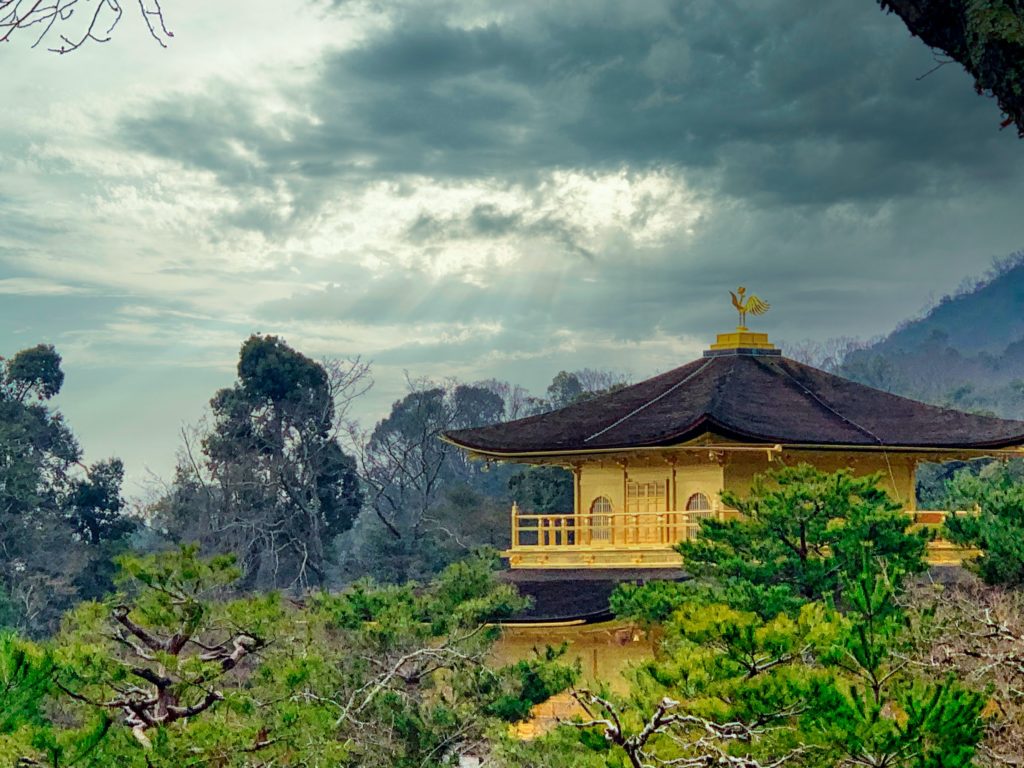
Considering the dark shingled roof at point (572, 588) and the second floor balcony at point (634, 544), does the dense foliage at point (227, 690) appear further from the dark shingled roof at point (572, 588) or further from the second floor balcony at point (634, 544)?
the second floor balcony at point (634, 544)

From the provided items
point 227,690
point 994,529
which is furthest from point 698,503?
point 227,690

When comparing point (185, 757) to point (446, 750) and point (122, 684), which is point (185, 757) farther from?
point (446, 750)

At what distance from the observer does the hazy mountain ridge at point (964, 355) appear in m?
70.2

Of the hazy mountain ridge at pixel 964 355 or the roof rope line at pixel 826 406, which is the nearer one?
the roof rope line at pixel 826 406

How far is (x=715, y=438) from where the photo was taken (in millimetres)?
17656

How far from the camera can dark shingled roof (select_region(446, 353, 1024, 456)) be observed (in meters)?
18.4

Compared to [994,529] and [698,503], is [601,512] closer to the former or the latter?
[698,503]

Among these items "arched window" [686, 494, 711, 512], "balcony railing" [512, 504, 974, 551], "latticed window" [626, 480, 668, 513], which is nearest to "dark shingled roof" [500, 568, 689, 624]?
"balcony railing" [512, 504, 974, 551]

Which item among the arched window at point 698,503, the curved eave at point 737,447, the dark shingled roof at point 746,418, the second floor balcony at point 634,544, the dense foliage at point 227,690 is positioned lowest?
the dense foliage at point 227,690

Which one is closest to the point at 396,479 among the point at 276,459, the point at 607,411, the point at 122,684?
the point at 276,459

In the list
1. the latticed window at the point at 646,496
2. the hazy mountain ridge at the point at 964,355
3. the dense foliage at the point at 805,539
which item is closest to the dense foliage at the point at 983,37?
the dense foliage at the point at 805,539

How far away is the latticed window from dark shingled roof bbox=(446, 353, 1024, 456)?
0.76 meters

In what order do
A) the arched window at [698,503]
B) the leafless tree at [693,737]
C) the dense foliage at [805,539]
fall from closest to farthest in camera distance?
the leafless tree at [693,737]
the dense foliage at [805,539]
the arched window at [698,503]

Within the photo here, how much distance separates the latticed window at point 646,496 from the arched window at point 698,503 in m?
0.33
